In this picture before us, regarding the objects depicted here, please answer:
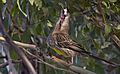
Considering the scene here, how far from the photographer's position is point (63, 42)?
5.47 ft

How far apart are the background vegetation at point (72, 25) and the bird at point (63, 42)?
41 mm

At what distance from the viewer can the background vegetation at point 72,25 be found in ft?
5.08

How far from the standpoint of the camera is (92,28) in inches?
70.4

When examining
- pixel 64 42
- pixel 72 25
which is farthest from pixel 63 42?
pixel 72 25

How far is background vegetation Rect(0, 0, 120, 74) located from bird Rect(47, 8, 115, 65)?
1.6 inches

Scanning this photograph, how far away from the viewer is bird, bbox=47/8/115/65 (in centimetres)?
154

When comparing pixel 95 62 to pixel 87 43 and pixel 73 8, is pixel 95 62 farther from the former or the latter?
pixel 73 8

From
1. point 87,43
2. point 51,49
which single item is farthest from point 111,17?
point 51,49

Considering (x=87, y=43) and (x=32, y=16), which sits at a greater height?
(x=32, y=16)

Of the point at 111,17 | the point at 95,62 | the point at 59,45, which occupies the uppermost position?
the point at 111,17

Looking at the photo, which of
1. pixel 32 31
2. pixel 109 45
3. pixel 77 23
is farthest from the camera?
pixel 77 23

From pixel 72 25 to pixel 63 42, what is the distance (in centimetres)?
34

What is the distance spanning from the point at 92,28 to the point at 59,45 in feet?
0.79

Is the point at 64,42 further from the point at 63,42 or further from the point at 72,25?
the point at 72,25
